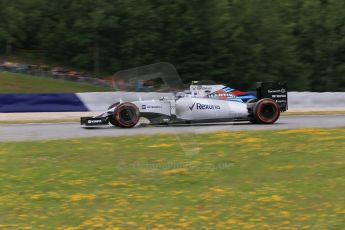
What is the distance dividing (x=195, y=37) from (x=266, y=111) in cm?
2487

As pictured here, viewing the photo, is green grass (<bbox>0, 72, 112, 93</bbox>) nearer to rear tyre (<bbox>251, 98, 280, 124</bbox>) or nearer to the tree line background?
the tree line background

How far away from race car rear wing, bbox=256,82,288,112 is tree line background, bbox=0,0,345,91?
2314 cm

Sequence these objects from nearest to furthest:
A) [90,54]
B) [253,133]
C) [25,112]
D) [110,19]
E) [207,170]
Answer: [207,170] < [253,133] < [25,112] < [110,19] < [90,54]

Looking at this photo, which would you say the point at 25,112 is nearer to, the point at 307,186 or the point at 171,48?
the point at 307,186

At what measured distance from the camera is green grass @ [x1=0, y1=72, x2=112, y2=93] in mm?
30938

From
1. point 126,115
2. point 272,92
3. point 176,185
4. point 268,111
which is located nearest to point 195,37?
point 272,92

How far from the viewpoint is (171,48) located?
40.1 m

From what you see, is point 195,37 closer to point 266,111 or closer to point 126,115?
point 266,111

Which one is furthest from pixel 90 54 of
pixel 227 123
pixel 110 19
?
pixel 227 123

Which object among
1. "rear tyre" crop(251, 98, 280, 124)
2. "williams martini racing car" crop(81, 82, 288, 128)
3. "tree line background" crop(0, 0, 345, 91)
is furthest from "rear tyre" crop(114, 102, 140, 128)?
"tree line background" crop(0, 0, 345, 91)

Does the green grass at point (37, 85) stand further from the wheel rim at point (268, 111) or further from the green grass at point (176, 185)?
the green grass at point (176, 185)

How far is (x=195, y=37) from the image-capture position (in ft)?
130

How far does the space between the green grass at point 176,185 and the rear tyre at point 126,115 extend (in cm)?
384

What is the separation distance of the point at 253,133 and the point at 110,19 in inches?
1099
